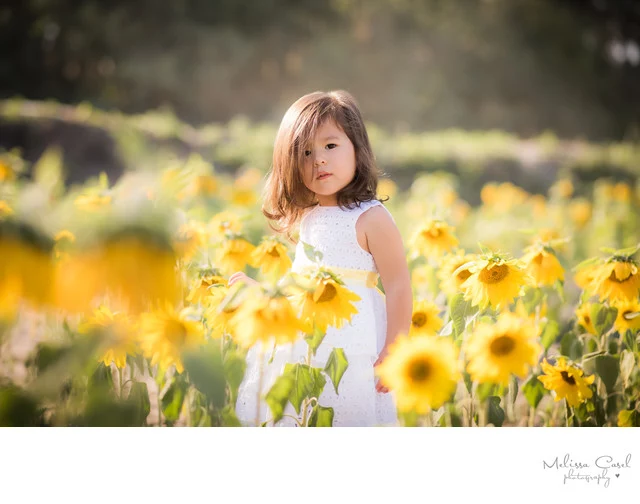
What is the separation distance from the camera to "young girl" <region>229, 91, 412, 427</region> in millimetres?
1123

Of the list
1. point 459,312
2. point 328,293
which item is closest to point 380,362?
point 459,312

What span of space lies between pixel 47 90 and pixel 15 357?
391 cm

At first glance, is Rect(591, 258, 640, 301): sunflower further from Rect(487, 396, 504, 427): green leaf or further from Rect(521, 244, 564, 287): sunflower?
Rect(487, 396, 504, 427): green leaf

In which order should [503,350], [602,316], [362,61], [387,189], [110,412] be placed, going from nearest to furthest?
[110,412] → [503,350] → [602,316] → [387,189] → [362,61]

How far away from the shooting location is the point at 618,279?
1.13 m

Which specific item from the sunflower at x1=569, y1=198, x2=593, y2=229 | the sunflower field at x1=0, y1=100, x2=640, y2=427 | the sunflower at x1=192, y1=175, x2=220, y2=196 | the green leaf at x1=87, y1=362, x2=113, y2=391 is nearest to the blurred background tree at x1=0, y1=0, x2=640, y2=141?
the sunflower at x1=569, y1=198, x2=593, y2=229

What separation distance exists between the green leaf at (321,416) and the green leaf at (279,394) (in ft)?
0.26

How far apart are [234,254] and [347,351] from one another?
31 cm

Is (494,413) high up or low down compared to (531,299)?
down

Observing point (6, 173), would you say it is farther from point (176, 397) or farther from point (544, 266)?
point (544, 266)

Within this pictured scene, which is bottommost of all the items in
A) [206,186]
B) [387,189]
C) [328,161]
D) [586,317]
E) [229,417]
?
[229,417]

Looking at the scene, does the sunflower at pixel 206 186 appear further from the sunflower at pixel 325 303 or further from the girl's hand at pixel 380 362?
the sunflower at pixel 325 303

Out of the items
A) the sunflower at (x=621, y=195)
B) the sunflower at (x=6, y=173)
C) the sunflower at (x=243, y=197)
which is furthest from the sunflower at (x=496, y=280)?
the sunflower at (x=621, y=195)
